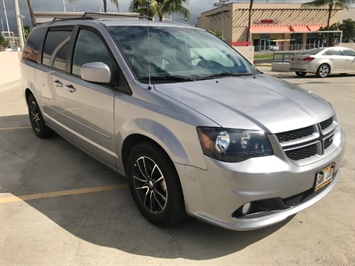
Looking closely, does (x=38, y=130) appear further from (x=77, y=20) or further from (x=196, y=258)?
(x=196, y=258)

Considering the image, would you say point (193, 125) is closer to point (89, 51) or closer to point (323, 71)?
point (89, 51)

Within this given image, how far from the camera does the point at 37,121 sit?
18.0 ft

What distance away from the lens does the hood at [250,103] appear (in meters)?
2.45

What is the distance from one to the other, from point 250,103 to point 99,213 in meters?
1.78

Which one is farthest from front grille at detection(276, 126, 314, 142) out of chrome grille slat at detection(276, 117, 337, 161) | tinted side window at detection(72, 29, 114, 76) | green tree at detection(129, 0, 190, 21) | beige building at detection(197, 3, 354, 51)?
beige building at detection(197, 3, 354, 51)

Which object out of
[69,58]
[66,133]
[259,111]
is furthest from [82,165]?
[259,111]

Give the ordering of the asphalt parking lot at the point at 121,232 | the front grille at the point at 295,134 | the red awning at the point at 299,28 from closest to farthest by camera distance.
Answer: the front grille at the point at 295,134 → the asphalt parking lot at the point at 121,232 → the red awning at the point at 299,28

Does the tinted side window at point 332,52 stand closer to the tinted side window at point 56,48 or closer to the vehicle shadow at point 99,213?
the tinted side window at point 56,48

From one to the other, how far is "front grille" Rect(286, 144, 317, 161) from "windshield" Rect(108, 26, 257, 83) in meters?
1.20

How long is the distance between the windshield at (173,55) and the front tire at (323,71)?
13271mm

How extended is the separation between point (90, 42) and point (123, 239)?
2126 mm

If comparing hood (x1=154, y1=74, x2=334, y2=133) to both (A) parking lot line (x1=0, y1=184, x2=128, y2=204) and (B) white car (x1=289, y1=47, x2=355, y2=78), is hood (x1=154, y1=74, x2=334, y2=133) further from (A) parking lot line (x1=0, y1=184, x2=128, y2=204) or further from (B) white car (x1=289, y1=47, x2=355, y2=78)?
(B) white car (x1=289, y1=47, x2=355, y2=78)

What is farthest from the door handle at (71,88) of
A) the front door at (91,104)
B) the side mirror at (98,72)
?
the side mirror at (98,72)

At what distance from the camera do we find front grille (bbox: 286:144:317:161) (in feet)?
8.09
